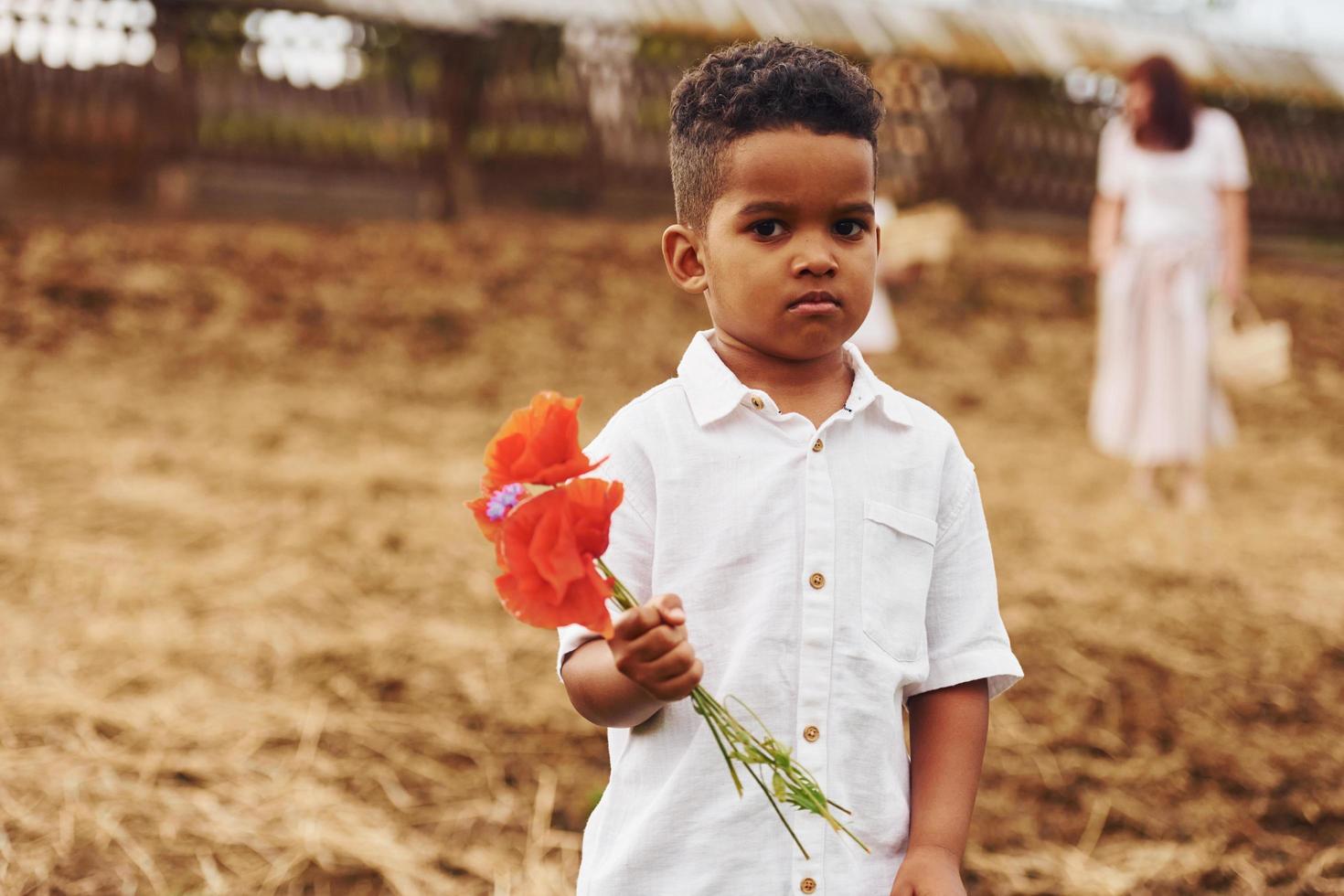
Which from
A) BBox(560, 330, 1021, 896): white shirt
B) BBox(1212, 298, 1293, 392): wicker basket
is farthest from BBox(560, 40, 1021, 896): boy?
BBox(1212, 298, 1293, 392): wicker basket

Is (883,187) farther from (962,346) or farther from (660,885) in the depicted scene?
(660,885)

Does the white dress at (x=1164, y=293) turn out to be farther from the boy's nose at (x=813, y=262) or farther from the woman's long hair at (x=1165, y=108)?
the boy's nose at (x=813, y=262)

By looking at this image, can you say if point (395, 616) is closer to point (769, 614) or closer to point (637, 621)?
point (769, 614)

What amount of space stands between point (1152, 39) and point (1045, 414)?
7.91m

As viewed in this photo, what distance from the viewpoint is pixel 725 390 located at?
4.76ft

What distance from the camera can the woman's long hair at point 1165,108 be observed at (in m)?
5.71

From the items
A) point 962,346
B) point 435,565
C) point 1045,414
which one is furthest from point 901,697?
point 962,346

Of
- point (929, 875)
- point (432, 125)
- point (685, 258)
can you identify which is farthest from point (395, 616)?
point (432, 125)

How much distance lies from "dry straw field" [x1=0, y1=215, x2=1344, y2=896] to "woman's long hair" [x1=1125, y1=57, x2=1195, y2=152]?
1.77 meters

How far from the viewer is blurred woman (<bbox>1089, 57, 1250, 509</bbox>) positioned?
Result: 5898 millimetres

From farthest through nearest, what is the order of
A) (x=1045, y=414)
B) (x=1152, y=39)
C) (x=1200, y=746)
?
(x=1152, y=39) < (x=1045, y=414) < (x=1200, y=746)

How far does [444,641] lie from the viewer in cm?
405

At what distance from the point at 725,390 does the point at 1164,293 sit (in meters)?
5.38

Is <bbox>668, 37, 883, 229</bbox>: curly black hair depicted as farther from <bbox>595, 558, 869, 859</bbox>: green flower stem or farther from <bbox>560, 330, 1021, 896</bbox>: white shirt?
<bbox>595, 558, 869, 859</bbox>: green flower stem
